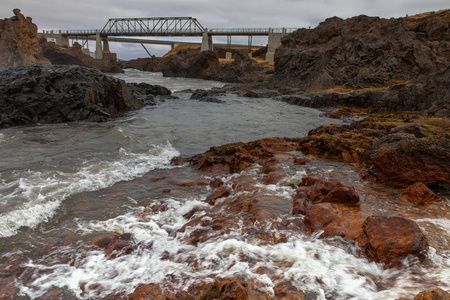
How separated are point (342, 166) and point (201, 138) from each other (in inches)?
284

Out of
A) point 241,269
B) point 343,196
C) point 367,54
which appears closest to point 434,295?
point 241,269

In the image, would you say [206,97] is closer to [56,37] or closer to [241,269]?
[241,269]

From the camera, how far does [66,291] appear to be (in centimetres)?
385

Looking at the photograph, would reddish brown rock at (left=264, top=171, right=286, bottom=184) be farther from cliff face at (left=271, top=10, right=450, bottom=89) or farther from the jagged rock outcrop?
the jagged rock outcrop

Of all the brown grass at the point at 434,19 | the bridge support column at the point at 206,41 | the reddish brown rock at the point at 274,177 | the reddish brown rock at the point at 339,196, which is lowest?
the reddish brown rock at the point at 274,177

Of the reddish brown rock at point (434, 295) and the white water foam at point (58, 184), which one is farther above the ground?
the reddish brown rock at point (434, 295)

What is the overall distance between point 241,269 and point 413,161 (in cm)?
517

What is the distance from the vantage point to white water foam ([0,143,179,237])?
582 centimetres

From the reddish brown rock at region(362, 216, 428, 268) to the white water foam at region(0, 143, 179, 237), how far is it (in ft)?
20.2

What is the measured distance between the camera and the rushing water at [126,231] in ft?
12.4

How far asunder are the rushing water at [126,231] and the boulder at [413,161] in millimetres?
1179

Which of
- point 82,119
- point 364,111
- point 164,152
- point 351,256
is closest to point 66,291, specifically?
point 351,256

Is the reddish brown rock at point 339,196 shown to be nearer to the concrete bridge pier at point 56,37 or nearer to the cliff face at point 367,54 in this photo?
the cliff face at point 367,54

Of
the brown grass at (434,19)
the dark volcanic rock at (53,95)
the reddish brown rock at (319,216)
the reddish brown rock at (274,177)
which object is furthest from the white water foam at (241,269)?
the brown grass at (434,19)
